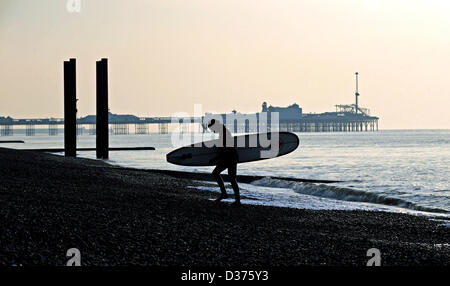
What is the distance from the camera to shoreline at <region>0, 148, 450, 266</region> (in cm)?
721

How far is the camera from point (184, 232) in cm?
870

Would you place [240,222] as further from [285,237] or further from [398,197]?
[398,197]

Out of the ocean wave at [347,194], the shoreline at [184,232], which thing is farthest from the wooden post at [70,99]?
the shoreline at [184,232]

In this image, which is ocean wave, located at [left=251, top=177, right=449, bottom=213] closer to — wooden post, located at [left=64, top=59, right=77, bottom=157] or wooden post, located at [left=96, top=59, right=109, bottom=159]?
wooden post, located at [left=96, top=59, right=109, bottom=159]

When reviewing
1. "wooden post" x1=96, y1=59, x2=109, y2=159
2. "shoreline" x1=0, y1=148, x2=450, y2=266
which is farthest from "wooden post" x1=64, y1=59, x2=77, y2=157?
"shoreline" x1=0, y1=148, x2=450, y2=266

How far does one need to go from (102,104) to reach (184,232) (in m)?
25.4

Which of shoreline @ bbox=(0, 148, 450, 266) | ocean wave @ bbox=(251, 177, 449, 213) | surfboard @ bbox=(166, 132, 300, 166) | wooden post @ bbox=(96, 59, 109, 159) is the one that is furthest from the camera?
wooden post @ bbox=(96, 59, 109, 159)

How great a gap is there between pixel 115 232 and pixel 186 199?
5400 millimetres

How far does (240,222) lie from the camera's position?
10430 millimetres

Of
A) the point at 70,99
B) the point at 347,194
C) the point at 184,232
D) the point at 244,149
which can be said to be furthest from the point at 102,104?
the point at 184,232

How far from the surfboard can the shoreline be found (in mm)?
2128
